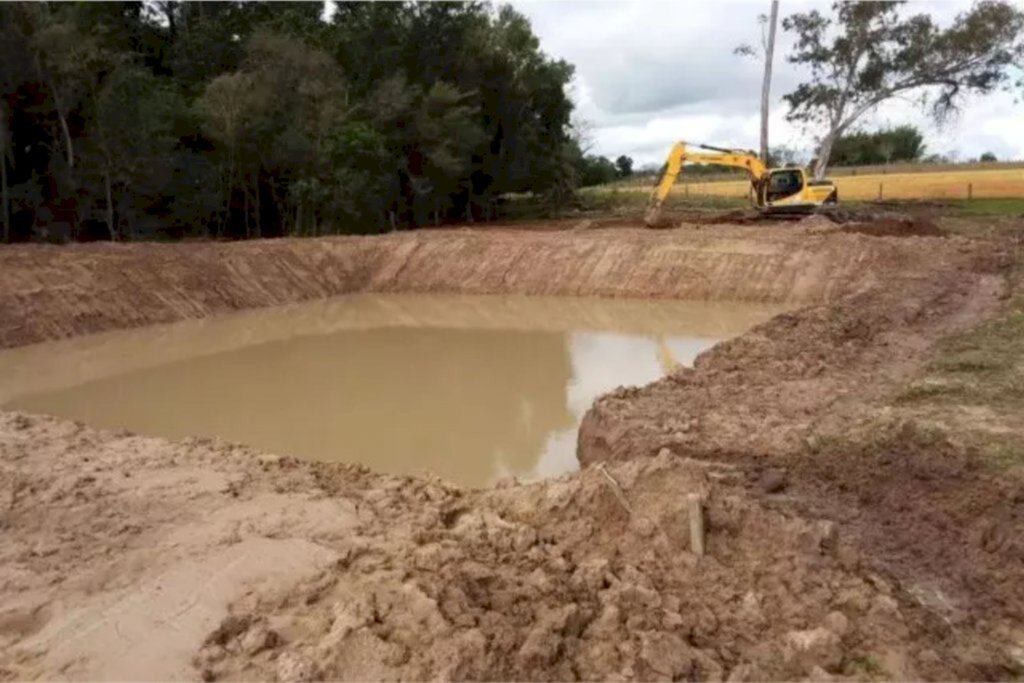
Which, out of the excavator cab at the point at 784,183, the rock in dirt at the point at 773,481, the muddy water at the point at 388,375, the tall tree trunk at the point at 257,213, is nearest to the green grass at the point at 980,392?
the rock in dirt at the point at 773,481

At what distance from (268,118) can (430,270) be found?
621cm

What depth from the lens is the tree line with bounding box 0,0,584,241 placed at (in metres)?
21.2

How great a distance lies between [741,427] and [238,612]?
4567mm

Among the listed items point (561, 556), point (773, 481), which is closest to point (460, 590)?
point (561, 556)

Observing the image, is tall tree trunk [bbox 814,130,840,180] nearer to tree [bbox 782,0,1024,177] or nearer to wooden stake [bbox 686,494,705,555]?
tree [bbox 782,0,1024,177]

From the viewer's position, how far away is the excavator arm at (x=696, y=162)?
21484mm

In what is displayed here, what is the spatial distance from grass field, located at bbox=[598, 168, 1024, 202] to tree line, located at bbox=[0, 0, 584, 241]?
1254cm

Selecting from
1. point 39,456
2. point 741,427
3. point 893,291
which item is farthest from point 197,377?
point 893,291

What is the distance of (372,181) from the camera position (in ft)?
85.0

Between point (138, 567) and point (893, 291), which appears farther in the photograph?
point (893, 291)

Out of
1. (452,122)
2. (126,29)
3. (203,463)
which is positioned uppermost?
A: (126,29)

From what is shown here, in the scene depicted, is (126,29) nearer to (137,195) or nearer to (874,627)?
(137,195)

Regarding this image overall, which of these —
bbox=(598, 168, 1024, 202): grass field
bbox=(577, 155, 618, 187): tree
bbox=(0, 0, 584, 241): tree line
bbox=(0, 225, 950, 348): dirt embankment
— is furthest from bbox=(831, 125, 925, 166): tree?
bbox=(0, 225, 950, 348): dirt embankment

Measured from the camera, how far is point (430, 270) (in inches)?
856
